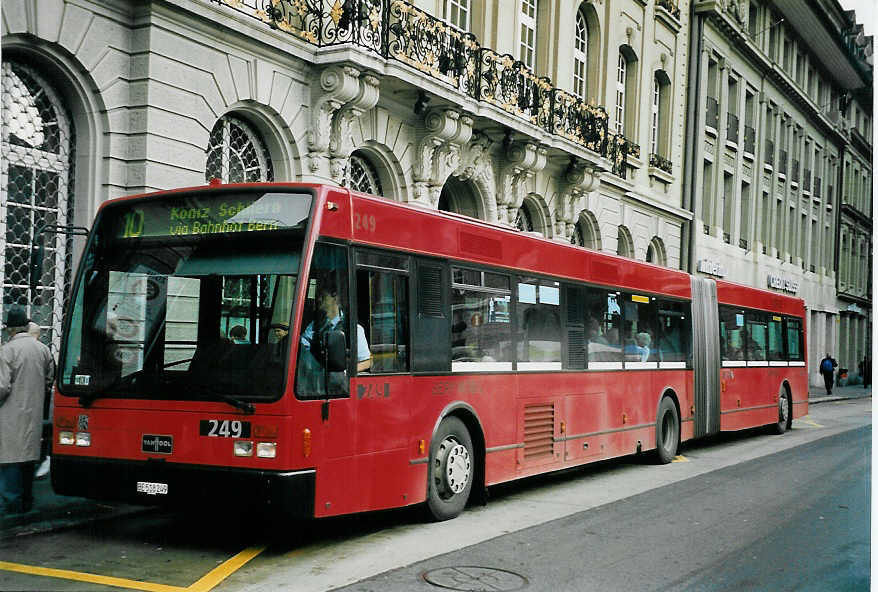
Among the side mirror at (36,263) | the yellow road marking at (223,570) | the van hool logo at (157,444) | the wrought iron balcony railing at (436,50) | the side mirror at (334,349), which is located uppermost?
the wrought iron balcony railing at (436,50)

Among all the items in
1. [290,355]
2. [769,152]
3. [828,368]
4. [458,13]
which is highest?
[769,152]

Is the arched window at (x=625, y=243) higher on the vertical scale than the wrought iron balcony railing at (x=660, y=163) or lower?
lower

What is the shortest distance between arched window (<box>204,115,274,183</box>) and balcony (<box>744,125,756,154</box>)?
24.4 meters

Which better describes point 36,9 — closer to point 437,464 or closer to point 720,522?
point 437,464

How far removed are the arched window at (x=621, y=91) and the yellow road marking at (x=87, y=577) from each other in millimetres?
22880

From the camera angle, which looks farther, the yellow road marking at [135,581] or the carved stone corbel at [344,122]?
the carved stone corbel at [344,122]

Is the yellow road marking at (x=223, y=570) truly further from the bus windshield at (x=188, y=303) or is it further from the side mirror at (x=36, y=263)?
the side mirror at (x=36, y=263)

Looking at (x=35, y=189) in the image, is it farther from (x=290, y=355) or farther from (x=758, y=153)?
(x=758, y=153)

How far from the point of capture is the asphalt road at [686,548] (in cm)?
709

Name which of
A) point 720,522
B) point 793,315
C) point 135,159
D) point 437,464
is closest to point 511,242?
point 437,464

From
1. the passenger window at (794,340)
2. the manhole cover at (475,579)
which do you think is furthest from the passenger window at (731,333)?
the manhole cover at (475,579)

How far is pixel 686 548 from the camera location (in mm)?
8328

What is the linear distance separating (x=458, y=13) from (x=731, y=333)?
8.21 m

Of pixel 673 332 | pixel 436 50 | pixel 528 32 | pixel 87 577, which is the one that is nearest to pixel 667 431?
pixel 673 332
